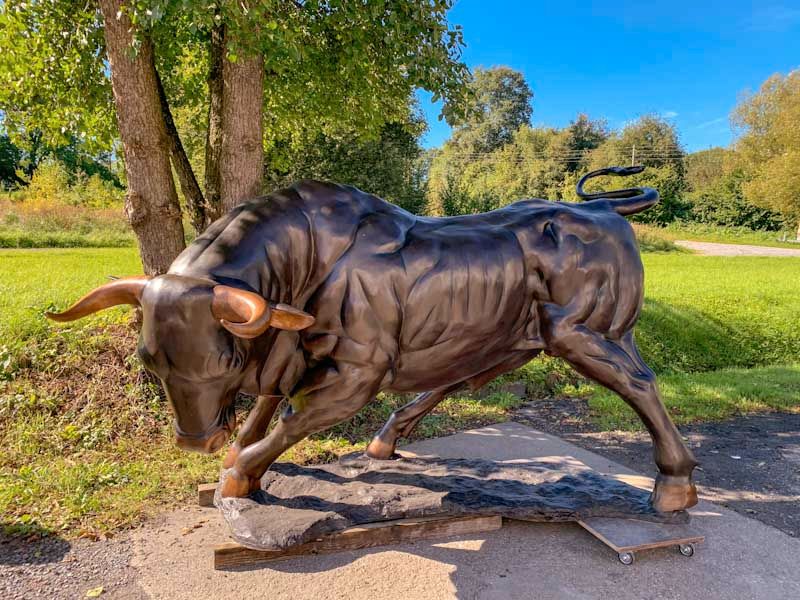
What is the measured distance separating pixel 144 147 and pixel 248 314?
3383 mm

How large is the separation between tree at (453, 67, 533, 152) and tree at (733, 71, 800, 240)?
89.2 feet

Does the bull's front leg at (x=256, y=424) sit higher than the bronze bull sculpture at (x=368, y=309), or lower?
→ lower

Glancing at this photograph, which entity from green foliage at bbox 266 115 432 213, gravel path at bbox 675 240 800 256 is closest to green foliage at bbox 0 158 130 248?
green foliage at bbox 266 115 432 213

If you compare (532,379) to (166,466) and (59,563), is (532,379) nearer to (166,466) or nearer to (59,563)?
(166,466)

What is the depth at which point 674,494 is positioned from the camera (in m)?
3.01

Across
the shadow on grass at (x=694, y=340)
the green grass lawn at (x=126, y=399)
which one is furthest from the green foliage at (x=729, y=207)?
the green grass lawn at (x=126, y=399)

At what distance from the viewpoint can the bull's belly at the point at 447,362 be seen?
2.79 metres

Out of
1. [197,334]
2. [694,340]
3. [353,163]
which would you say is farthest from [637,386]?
[353,163]

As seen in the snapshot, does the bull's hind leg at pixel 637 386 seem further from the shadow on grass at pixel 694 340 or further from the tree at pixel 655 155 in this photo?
the tree at pixel 655 155

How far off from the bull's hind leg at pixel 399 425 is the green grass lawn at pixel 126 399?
846 millimetres

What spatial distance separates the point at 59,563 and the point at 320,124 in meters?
6.49

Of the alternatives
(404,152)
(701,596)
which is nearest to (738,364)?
(701,596)

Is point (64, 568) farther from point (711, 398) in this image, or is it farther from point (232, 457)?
point (711, 398)

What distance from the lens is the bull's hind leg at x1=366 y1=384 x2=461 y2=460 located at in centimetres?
Result: 366
